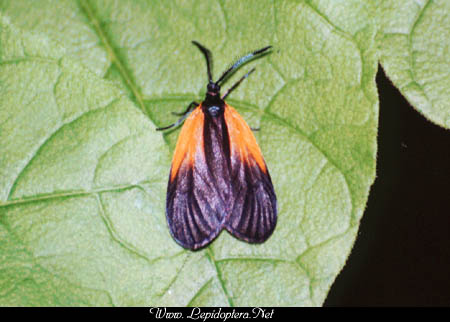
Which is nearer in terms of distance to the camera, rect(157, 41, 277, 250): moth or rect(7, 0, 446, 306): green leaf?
rect(7, 0, 446, 306): green leaf

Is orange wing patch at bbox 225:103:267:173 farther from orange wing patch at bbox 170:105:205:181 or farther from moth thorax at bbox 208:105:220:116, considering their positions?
orange wing patch at bbox 170:105:205:181

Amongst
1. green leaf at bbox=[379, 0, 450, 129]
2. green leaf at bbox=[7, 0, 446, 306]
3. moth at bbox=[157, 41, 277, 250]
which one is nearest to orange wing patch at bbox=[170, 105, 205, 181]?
moth at bbox=[157, 41, 277, 250]

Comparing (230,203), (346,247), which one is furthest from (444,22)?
(230,203)

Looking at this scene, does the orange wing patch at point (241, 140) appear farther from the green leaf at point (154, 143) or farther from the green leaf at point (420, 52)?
the green leaf at point (420, 52)

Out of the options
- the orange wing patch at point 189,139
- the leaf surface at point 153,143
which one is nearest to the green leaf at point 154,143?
the leaf surface at point 153,143

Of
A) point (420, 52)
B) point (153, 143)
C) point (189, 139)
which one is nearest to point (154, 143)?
point (153, 143)
